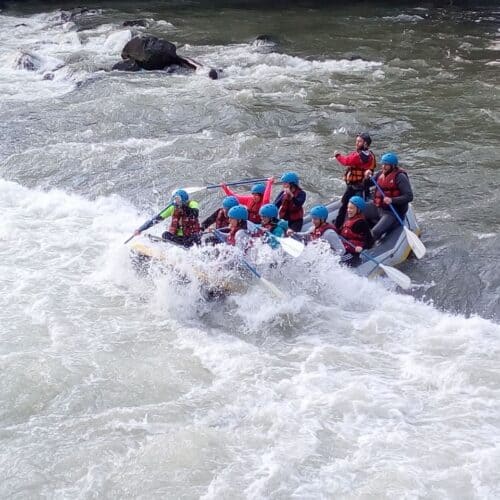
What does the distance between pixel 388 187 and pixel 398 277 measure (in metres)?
1.35

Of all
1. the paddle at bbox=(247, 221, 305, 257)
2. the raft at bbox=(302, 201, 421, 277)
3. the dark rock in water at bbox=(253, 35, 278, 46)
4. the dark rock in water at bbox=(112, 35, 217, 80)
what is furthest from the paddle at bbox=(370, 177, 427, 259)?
the dark rock in water at bbox=(253, 35, 278, 46)

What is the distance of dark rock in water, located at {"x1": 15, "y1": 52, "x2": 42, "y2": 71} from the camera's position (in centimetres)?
1705

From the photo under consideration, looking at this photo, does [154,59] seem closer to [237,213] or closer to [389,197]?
[389,197]

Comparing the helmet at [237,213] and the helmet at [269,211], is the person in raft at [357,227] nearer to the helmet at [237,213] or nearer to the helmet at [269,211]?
the helmet at [269,211]

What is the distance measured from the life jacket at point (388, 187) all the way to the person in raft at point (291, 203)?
944 millimetres

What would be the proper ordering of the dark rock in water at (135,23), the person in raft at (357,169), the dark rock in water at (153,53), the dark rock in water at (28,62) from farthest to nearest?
the dark rock in water at (135,23) → the dark rock in water at (28,62) → the dark rock in water at (153,53) → the person in raft at (357,169)

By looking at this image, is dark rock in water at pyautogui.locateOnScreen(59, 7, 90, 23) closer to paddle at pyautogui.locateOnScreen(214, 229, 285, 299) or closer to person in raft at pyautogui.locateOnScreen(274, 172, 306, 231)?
person in raft at pyautogui.locateOnScreen(274, 172, 306, 231)

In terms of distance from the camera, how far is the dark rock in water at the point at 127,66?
54.3 feet

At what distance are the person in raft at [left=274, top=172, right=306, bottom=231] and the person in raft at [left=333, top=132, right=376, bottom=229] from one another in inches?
25.2

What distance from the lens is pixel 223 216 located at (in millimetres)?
8375

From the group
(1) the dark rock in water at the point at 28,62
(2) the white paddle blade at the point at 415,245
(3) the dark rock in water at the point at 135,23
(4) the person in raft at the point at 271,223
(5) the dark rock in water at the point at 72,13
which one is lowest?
(2) the white paddle blade at the point at 415,245

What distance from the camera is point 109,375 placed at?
6801mm

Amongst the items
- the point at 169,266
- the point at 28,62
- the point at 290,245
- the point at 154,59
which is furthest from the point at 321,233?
the point at 28,62

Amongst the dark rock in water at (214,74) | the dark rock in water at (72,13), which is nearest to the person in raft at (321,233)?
the dark rock in water at (214,74)
